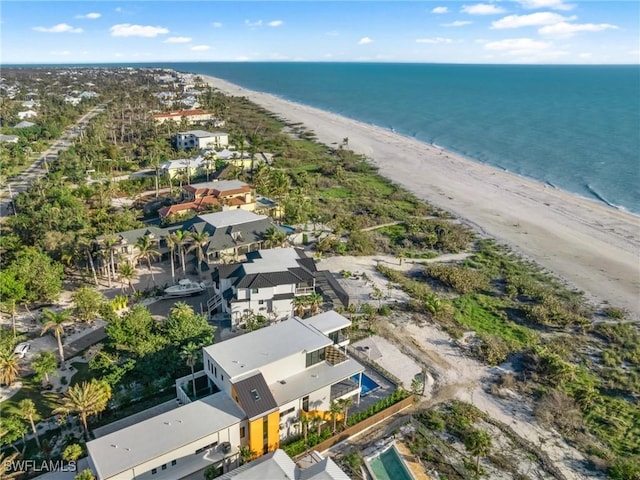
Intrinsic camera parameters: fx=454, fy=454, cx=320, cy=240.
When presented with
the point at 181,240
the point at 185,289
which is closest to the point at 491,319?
the point at 185,289

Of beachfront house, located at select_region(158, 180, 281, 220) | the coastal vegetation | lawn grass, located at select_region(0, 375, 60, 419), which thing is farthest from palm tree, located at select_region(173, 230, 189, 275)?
lawn grass, located at select_region(0, 375, 60, 419)

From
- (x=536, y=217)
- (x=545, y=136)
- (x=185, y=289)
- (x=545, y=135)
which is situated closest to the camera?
(x=185, y=289)

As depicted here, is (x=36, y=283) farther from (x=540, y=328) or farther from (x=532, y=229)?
(x=532, y=229)

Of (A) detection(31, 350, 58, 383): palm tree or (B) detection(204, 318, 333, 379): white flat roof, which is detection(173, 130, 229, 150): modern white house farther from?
(B) detection(204, 318, 333, 379): white flat roof

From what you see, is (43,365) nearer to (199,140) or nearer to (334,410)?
(334,410)

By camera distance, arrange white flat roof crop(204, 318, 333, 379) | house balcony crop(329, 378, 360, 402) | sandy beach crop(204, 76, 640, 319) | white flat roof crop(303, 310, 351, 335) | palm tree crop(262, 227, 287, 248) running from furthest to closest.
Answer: sandy beach crop(204, 76, 640, 319) < palm tree crop(262, 227, 287, 248) < white flat roof crop(303, 310, 351, 335) < house balcony crop(329, 378, 360, 402) < white flat roof crop(204, 318, 333, 379)
